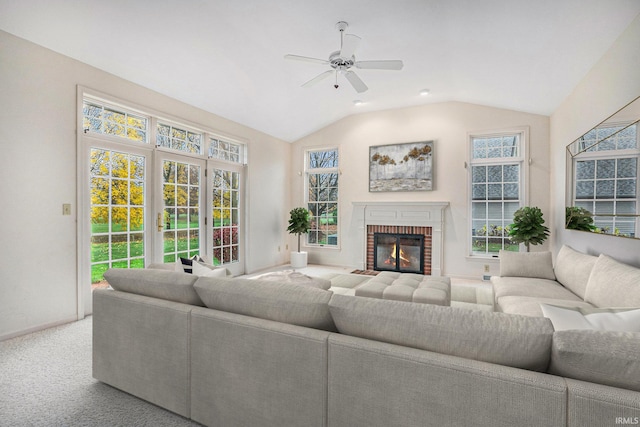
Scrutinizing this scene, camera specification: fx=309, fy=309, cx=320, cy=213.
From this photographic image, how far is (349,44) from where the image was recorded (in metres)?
2.95

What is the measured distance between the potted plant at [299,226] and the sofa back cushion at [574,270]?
4134mm

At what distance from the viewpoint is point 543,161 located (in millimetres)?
5016

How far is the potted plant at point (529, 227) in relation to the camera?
4.55m

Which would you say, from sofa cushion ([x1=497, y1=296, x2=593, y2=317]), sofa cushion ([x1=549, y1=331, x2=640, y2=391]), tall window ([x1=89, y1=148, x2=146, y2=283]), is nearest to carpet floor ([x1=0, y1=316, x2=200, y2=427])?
tall window ([x1=89, y1=148, x2=146, y2=283])

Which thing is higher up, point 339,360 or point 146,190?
point 146,190

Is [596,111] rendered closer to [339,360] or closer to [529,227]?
[529,227]

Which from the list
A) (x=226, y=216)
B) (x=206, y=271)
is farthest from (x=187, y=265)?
(x=226, y=216)

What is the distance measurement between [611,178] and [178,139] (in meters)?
5.05

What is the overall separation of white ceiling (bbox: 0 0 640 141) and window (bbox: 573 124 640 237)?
3.16 feet

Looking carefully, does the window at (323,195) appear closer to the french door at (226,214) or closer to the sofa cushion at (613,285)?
the french door at (226,214)

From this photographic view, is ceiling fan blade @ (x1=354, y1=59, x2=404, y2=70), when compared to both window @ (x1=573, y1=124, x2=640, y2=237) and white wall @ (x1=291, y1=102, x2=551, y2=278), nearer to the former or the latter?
window @ (x1=573, y1=124, x2=640, y2=237)

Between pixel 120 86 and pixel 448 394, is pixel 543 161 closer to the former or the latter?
pixel 448 394

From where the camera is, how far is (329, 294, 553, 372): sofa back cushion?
1.06 metres

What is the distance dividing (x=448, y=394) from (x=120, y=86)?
434cm
